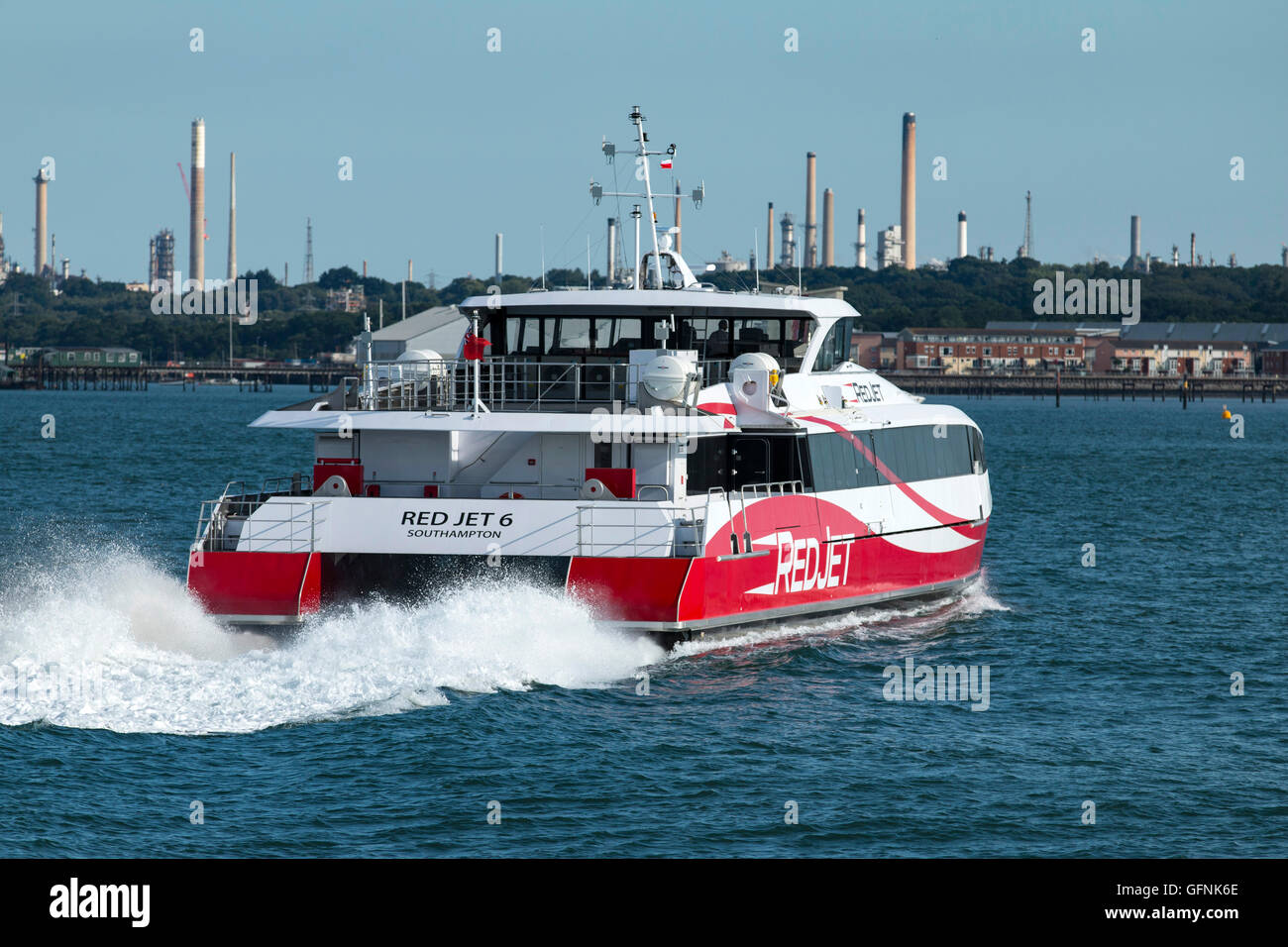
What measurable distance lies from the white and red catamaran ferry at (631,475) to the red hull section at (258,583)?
0.02 metres

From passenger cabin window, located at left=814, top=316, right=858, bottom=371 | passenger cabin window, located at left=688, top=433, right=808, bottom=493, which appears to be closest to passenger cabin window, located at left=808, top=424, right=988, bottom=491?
passenger cabin window, located at left=688, top=433, right=808, bottom=493

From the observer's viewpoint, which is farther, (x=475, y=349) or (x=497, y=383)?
(x=497, y=383)

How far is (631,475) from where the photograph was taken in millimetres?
19891

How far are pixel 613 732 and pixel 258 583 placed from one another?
206 inches

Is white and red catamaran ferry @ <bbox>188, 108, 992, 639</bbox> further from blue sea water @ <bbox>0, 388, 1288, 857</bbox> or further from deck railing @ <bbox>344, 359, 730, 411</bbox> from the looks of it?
blue sea water @ <bbox>0, 388, 1288, 857</bbox>

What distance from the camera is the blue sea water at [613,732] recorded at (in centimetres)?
1369

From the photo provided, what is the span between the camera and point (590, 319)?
23953mm

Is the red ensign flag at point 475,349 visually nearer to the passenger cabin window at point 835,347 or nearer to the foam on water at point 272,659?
the foam on water at point 272,659

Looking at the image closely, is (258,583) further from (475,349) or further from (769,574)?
(769,574)

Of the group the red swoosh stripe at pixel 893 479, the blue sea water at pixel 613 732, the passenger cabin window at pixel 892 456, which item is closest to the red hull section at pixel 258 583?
the blue sea water at pixel 613 732

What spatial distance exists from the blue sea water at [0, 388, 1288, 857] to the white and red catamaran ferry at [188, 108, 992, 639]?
56 centimetres

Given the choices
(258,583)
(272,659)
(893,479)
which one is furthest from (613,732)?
(893,479)

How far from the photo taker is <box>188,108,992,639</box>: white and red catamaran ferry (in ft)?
62.1
